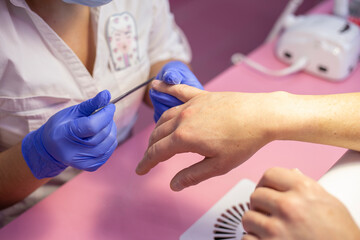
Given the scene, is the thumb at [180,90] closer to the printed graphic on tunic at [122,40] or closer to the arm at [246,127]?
the arm at [246,127]

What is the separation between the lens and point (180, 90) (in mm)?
682

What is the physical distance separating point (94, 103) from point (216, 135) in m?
0.23

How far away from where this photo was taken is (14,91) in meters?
0.71

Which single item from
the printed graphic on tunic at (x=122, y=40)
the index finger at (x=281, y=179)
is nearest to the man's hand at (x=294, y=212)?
the index finger at (x=281, y=179)

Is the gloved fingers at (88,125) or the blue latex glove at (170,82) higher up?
the blue latex glove at (170,82)

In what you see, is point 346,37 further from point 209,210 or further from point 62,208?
Answer: point 62,208

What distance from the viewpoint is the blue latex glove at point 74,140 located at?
61 centimetres

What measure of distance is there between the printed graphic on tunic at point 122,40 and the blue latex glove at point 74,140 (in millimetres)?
226

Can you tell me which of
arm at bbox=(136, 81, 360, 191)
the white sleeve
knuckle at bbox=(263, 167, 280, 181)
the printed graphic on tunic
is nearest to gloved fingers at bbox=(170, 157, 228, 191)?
arm at bbox=(136, 81, 360, 191)

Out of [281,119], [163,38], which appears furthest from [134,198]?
[163,38]

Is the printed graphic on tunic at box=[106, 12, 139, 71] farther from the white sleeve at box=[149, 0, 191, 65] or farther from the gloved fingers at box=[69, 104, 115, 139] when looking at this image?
the gloved fingers at box=[69, 104, 115, 139]

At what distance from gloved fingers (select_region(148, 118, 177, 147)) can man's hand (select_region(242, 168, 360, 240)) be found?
197 millimetres

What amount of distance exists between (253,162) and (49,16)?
0.55m

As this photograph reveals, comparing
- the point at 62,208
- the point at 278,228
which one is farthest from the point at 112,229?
the point at 278,228
